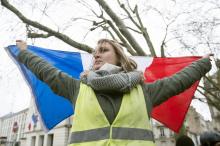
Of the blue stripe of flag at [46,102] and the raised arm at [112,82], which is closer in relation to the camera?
the raised arm at [112,82]

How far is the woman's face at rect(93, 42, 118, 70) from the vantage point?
204cm

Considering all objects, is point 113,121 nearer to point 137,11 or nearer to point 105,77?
point 105,77

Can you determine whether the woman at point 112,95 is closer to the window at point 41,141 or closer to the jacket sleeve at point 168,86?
the jacket sleeve at point 168,86

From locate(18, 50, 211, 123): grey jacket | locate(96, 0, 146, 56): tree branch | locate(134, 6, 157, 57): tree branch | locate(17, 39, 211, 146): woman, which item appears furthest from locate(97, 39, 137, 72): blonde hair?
locate(134, 6, 157, 57): tree branch

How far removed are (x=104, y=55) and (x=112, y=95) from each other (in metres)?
0.38

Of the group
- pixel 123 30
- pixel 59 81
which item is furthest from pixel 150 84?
pixel 123 30

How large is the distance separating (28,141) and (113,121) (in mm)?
40238

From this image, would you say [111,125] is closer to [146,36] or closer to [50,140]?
[146,36]

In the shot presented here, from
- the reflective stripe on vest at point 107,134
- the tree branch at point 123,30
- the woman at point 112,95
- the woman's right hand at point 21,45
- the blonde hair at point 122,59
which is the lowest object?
the reflective stripe on vest at point 107,134

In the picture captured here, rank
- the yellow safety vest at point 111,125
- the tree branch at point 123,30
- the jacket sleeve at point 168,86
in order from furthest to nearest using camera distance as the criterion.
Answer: the tree branch at point 123,30 → the jacket sleeve at point 168,86 → the yellow safety vest at point 111,125

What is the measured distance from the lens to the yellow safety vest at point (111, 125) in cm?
163

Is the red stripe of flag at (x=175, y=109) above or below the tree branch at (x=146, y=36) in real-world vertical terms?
below

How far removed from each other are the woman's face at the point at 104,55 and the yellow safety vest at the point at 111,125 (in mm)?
297

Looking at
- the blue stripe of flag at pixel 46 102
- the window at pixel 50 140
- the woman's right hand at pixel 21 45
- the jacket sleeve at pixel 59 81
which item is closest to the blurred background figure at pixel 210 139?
the blue stripe of flag at pixel 46 102
